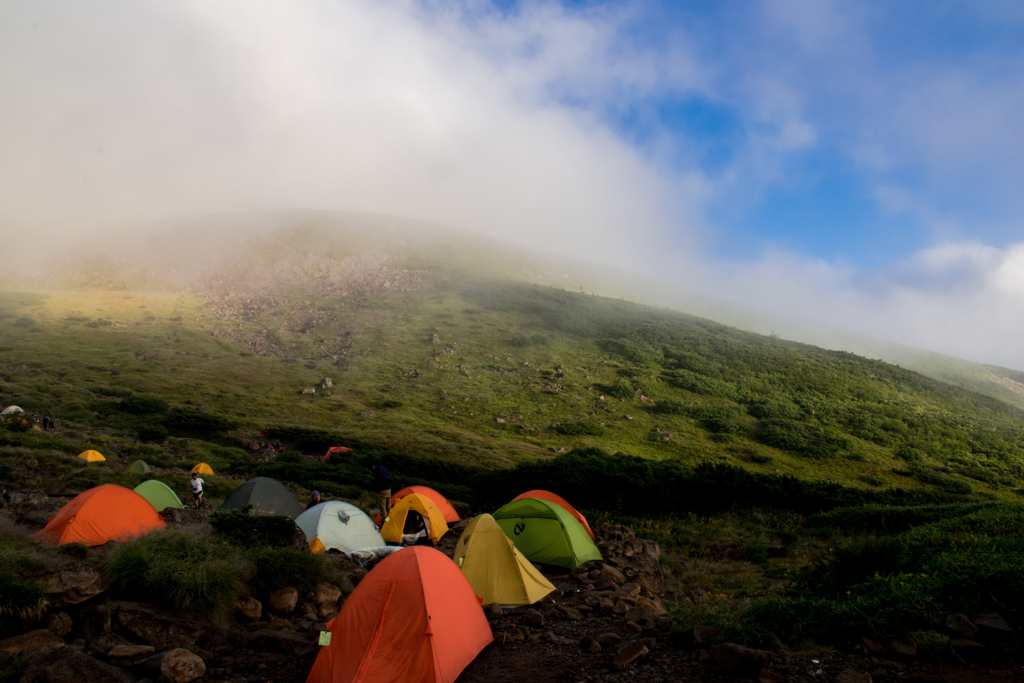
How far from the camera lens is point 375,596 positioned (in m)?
8.29

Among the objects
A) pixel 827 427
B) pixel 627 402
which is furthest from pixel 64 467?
pixel 827 427

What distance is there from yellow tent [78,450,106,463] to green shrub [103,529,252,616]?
18.6 meters

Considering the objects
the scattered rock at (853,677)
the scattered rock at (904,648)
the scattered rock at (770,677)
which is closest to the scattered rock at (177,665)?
the scattered rock at (770,677)

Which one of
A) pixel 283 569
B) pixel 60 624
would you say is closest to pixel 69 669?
pixel 60 624

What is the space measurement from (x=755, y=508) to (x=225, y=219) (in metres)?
121

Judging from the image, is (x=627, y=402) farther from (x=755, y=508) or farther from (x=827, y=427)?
(x=755, y=508)

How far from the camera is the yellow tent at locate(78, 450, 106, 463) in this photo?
75.7 feet

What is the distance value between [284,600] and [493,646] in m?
3.92

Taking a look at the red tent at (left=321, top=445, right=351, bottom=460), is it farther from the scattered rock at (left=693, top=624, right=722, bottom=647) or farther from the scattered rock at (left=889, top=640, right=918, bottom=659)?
the scattered rock at (left=889, top=640, right=918, bottom=659)

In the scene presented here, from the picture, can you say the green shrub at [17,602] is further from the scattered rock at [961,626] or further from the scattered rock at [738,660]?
the scattered rock at [961,626]

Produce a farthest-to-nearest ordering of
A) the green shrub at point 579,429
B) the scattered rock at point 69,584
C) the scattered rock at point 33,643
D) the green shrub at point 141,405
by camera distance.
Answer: the green shrub at point 579,429, the green shrub at point 141,405, the scattered rock at point 69,584, the scattered rock at point 33,643

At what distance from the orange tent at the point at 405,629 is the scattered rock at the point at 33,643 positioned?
3.27 meters

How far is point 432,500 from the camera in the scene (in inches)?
744

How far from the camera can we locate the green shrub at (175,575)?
8.26 metres
